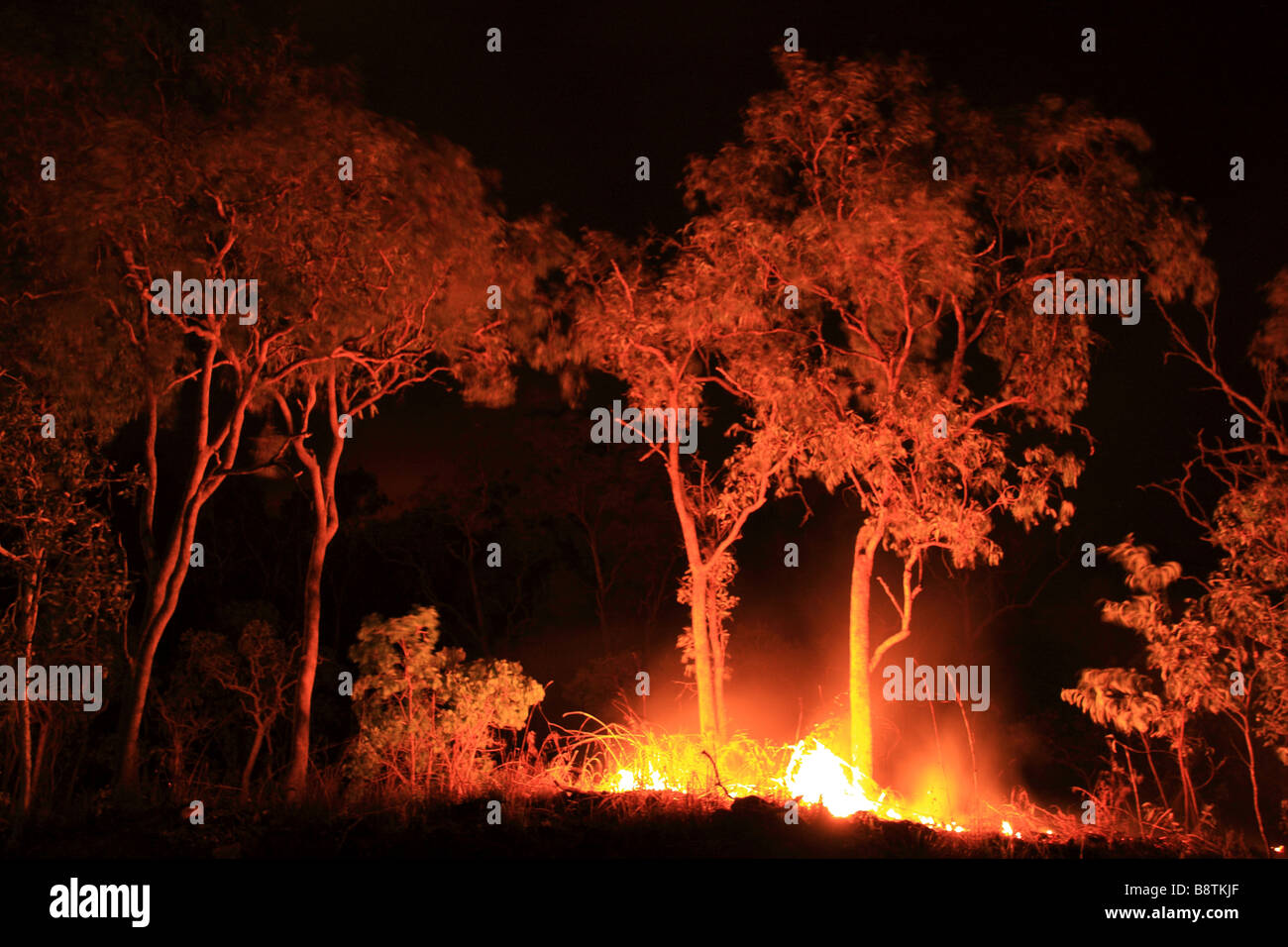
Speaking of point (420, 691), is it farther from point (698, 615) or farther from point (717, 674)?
point (717, 674)

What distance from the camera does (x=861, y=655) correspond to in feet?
41.9

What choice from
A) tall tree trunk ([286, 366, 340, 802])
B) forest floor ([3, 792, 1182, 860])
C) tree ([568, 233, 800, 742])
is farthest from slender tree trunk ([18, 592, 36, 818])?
tree ([568, 233, 800, 742])

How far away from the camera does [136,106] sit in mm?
10914

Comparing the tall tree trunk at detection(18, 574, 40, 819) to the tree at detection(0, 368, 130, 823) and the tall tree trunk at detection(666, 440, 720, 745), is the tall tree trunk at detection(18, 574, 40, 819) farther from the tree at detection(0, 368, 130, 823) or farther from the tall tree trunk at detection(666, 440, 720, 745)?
the tall tree trunk at detection(666, 440, 720, 745)

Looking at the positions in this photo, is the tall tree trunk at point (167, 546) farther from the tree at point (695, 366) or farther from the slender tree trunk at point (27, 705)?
the tree at point (695, 366)

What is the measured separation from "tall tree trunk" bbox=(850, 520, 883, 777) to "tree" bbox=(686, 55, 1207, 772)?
0.08 feet

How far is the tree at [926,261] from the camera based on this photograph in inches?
468

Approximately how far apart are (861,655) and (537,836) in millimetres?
5997

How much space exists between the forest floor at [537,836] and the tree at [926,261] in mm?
4321

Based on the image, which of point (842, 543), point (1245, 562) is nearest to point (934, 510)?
point (1245, 562)

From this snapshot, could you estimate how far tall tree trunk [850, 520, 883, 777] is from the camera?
12500mm

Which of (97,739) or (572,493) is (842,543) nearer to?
(572,493)

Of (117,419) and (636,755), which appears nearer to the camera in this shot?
(636,755)
